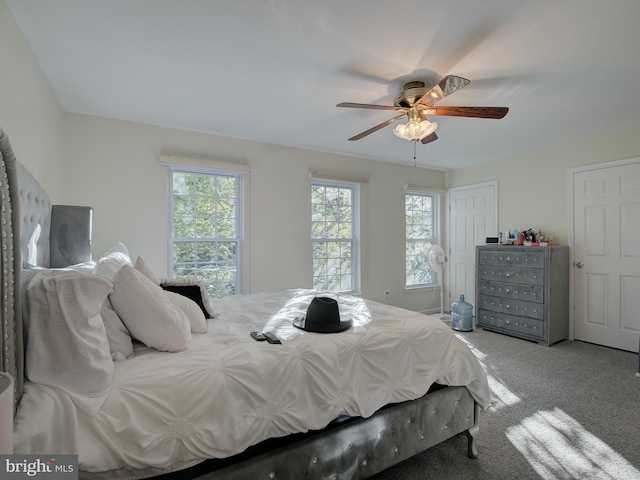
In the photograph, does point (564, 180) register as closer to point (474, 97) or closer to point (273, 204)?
point (474, 97)

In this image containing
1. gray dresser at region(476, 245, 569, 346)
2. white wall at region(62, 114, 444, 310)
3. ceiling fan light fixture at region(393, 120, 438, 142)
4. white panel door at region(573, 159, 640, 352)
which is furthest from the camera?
gray dresser at region(476, 245, 569, 346)

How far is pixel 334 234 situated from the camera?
4.44 meters

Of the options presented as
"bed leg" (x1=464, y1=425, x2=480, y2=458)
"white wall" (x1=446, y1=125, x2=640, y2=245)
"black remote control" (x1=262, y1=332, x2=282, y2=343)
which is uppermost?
"white wall" (x1=446, y1=125, x2=640, y2=245)

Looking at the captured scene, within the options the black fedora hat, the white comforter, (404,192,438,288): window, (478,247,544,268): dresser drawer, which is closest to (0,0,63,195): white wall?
the white comforter

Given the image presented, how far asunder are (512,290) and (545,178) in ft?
5.16

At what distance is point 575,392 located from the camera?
253 cm

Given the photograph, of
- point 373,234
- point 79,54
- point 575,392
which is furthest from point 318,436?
point 373,234

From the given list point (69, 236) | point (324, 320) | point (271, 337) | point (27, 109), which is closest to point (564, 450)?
point (324, 320)

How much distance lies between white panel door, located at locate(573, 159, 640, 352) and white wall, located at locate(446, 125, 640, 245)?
0.15 metres

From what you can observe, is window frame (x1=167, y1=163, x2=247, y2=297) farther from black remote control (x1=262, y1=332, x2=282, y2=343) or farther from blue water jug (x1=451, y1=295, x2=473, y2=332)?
blue water jug (x1=451, y1=295, x2=473, y2=332)

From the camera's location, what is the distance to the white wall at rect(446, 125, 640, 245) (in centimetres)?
359

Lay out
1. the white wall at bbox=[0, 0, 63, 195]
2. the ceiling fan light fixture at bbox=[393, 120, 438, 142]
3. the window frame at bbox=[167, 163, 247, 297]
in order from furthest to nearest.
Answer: the window frame at bbox=[167, 163, 247, 297] → the ceiling fan light fixture at bbox=[393, 120, 438, 142] → the white wall at bbox=[0, 0, 63, 195]

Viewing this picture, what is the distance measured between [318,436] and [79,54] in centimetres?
270
